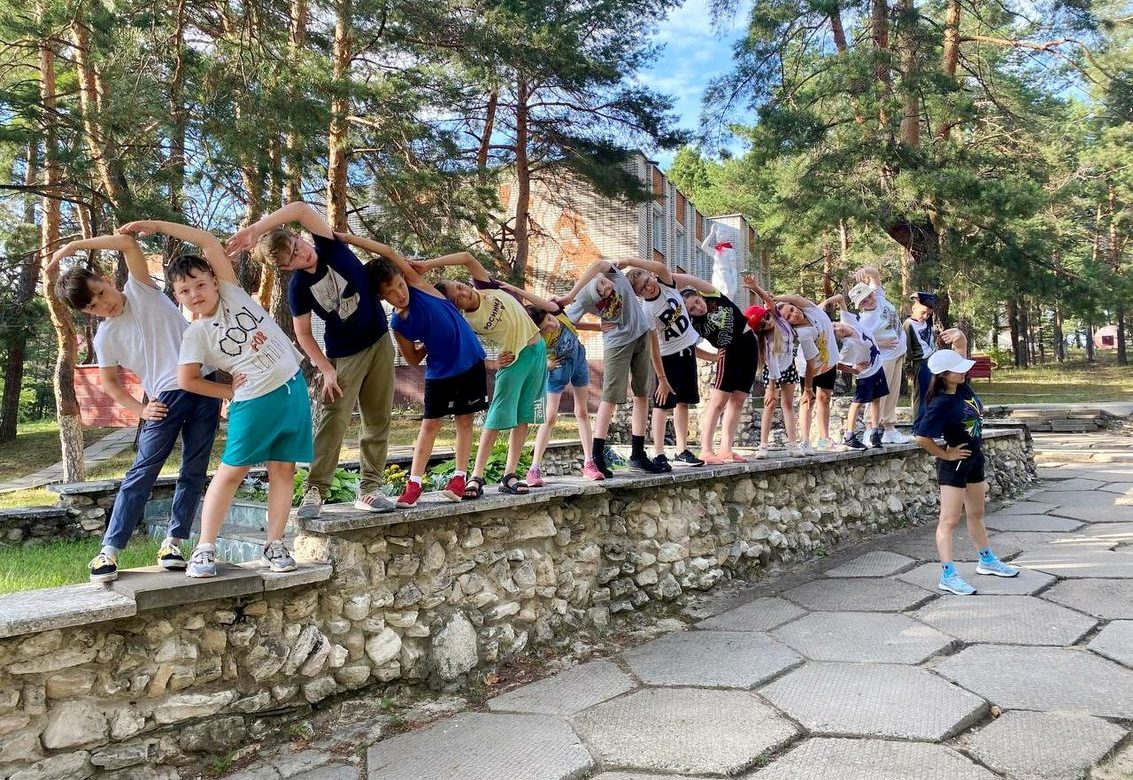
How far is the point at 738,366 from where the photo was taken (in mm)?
5707

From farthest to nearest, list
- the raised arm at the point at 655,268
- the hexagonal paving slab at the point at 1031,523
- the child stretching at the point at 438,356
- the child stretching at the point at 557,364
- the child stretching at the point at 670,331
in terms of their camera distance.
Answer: the hexagonal paving slab at the point at 1031,523 → the child stretching at the point at 670,331 → the raised arm at the point at 655,268 → the child stretching at the point at 557,364 → the child stretching at the point at 438,356

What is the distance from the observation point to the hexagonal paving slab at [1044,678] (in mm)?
3064

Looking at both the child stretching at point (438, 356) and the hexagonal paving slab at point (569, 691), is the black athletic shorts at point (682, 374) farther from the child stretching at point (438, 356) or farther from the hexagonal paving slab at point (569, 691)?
the hexagonal paving slab at point (569, 691)

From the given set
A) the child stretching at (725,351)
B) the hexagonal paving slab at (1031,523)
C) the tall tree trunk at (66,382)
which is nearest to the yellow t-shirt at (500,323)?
the child stretching at (725,351)

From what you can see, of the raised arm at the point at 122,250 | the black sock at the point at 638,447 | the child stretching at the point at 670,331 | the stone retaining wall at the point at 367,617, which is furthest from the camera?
the child stretching at the point at 670,331

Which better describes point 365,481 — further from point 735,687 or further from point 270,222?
point 735,687

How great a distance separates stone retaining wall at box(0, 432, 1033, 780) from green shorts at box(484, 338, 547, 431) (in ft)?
1.39

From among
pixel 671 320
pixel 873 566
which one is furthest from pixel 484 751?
pixel 873 566

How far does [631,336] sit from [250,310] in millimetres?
2394

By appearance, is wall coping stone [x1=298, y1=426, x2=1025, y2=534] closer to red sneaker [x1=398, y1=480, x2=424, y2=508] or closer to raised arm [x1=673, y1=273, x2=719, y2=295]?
red sneaker [x1=398, y1=480, x2=424, y2=508]

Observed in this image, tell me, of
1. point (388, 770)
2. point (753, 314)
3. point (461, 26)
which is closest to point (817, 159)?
point (461, 26)

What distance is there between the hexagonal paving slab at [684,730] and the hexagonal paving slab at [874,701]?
0.16m

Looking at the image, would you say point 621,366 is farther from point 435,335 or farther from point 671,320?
point 435,335

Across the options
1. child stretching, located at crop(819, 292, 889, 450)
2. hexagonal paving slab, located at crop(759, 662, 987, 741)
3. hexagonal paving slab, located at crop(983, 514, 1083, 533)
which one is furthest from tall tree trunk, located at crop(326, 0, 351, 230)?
hexagonal paving slab, located at crop(983, 514, 1083, 533)
